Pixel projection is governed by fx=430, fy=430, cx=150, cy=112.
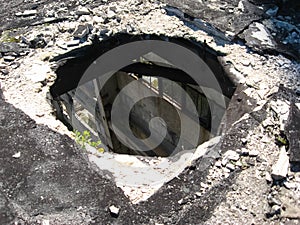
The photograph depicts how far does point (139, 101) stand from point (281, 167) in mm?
4229

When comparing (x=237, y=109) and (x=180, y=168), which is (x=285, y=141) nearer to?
(x=237, y=109)

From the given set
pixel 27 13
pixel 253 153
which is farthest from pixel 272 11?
pixel 27 13

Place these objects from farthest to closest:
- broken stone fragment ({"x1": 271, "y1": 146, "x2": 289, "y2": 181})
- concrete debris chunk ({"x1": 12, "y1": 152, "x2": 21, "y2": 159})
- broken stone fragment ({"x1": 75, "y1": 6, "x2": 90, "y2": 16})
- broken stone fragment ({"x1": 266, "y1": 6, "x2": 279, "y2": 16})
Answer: broken stone fragment ({"x1": 75, "y1": 6, "x2": 90, "y2": 16})
broken stone fragment ({"x1": 266, "y1": 6, "x2": 279, "y2": 16})
concrete debris chunk ({"x1": 12, "y1": 152, "x2": 21, "y2": 159})
broken stone fragment ({"x1": 271, "y1": 146, "x2": 289, "y2": 181})

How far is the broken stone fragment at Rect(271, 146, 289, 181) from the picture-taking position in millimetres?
2766

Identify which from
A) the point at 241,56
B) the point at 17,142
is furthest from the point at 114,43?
the point at 17,142

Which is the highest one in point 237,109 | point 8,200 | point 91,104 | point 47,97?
point 237,109

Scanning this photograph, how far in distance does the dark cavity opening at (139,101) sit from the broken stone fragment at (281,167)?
871mm

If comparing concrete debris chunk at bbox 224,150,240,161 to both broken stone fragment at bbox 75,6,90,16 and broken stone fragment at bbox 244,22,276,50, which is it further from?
broken stone fragment at bbox 75,6,90,16

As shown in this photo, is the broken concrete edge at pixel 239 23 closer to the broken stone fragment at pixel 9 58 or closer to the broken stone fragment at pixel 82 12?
the broken stone fragment at pixel 82 12

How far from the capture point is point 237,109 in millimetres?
3320

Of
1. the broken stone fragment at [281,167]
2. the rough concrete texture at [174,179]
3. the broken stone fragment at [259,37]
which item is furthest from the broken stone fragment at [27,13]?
the broken stone fragment at [281,167]

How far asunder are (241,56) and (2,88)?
2039 millimetres

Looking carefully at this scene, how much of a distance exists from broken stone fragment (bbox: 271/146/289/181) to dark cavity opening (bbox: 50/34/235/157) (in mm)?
871

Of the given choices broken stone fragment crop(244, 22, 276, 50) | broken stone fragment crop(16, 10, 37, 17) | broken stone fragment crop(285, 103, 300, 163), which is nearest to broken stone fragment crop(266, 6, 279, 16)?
broken stone fragment crop(244, 22, 276, 50)
